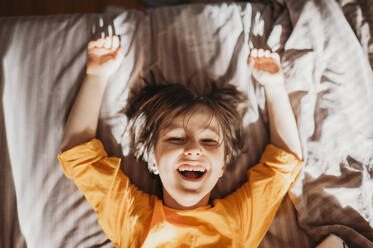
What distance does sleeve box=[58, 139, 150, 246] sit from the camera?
2.99 feet

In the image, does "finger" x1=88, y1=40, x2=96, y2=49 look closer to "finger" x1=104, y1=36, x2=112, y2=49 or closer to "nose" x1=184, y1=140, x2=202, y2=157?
"finger" x1=104, y1=36, x2=112, y2=49

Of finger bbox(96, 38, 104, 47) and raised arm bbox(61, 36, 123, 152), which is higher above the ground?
finger bbox(96, 38, 104, 47)

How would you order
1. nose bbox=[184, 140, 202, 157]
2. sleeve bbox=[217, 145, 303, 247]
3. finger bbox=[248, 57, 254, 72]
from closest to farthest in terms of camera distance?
nose bbox=[184, 140, 202, 157] → sleeve bbox=[217, 145, 303, 247] → finger bbox=[248, 57, 254, 72]

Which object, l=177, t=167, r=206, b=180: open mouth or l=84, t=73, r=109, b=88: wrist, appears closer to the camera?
l=177, t=167, r=206, b=180: open mouth

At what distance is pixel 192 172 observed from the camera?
93 centimetres

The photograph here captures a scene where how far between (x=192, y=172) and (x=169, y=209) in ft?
0.49

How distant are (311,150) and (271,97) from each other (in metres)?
0.24

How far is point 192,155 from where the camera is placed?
84 centimetres

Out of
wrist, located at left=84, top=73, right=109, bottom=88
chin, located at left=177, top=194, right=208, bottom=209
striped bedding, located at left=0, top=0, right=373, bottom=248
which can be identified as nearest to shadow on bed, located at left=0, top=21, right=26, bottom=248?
striped bedding, located at left=0, top=0, right=373, bottom=248

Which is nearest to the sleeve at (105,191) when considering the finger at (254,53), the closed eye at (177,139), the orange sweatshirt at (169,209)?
the orange sweatshirt at (169,209)

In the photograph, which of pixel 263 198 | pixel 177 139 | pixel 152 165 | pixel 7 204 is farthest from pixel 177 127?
pixel 7 204

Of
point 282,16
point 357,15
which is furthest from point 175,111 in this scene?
point 357,15

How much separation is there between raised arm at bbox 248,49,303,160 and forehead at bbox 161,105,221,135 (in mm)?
242

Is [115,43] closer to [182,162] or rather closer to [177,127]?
[177,127]
